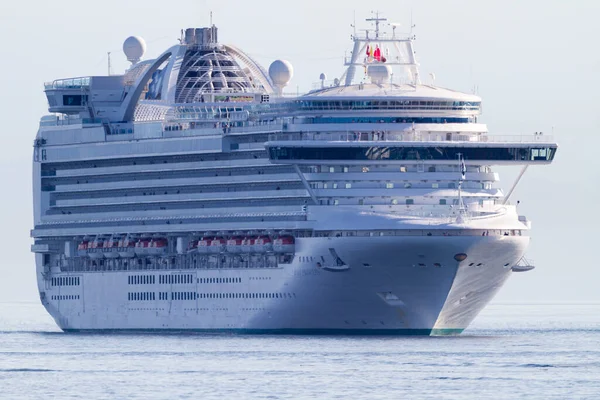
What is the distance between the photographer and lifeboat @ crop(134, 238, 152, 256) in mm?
132387

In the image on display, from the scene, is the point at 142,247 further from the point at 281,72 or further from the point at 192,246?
the point at 281,72

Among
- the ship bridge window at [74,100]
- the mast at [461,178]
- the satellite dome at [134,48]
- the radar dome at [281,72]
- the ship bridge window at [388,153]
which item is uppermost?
the satellite dome at [134,48]

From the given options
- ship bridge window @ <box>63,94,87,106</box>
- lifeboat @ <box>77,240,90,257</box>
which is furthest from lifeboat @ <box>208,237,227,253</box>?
ship bridge window @ <box>63,94,87,106</box>

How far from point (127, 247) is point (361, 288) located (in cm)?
1926

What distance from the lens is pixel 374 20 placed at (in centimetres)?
12531

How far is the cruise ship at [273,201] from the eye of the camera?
11881cm

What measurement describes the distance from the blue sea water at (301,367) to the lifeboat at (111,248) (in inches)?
214

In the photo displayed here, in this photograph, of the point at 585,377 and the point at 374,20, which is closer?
the point at 585,377

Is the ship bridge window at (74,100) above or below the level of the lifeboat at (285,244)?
above

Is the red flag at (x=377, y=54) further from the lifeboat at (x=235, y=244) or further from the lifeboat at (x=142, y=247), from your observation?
the lifeboat at (x=142, y=247)

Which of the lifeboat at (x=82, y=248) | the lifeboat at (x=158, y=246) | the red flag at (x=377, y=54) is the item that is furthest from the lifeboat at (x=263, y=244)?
the lifeboat at (x=82, y=248)

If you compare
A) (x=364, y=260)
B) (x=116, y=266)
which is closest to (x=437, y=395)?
(x=364, y=260)

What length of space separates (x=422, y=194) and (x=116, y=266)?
22677 mm

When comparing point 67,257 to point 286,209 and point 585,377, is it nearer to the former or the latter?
point 286,209
